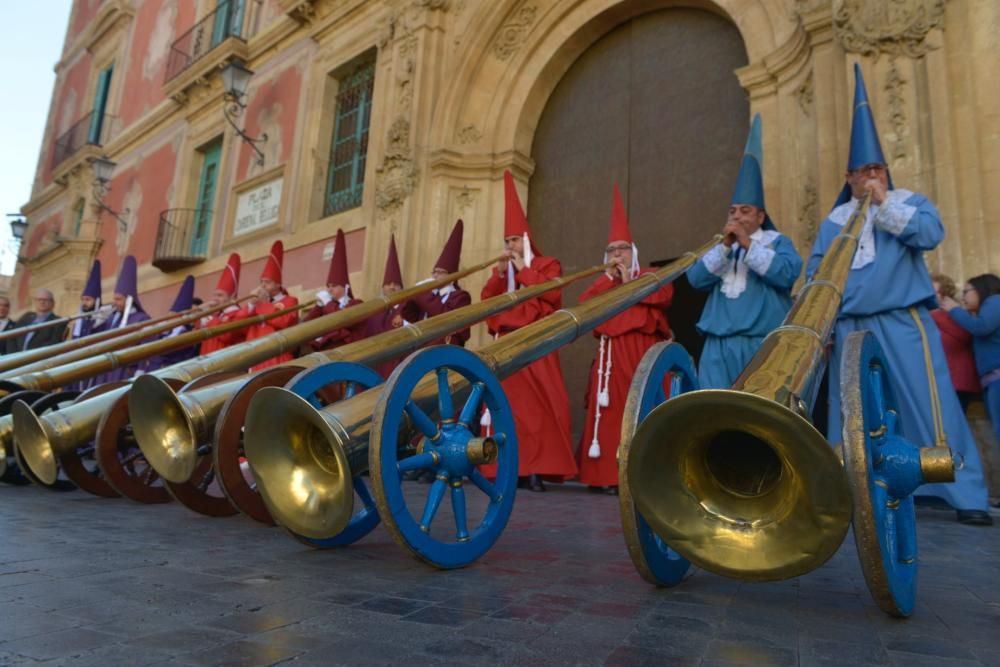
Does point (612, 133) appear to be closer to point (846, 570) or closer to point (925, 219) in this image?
point (925, 219)

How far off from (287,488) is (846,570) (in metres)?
1.97

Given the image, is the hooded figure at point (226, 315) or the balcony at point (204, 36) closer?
the hooded figure at point (226, 315)

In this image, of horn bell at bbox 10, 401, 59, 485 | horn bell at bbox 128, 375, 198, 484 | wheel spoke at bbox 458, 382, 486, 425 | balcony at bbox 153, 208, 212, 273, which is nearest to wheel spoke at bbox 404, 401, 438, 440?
wheel spoke at bbox 458, 382, 486, 425

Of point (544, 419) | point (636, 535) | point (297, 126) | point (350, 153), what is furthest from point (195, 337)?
point (297, 126)

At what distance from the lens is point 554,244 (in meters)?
8.36

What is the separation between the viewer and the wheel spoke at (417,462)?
210 cm

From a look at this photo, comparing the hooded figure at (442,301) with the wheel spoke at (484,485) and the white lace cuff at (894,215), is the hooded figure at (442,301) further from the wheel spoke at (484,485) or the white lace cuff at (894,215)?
the wheel spoke at (484,485)

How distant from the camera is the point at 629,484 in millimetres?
1599

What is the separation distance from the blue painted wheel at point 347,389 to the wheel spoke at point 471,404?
0.46 m

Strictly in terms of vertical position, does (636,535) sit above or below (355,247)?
below

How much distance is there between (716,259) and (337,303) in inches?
178

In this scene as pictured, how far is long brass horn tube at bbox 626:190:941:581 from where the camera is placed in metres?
1.39

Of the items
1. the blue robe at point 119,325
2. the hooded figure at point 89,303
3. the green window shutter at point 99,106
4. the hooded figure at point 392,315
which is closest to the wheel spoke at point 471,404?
the hooded figure at point 392,315

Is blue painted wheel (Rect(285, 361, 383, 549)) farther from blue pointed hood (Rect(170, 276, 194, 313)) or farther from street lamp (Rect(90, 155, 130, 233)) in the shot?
street lamp (Rect(90, 155, 130, 233))
